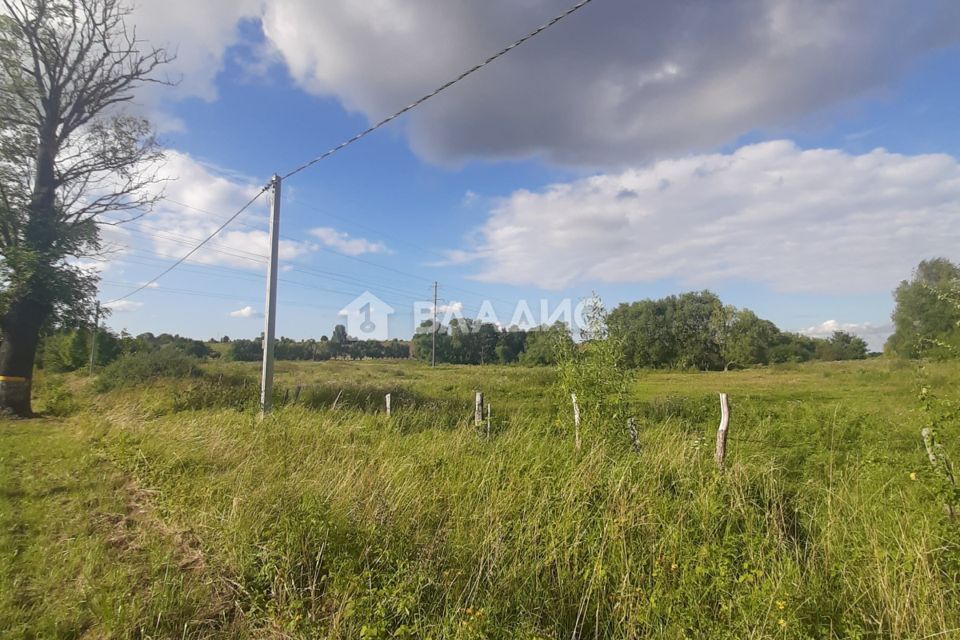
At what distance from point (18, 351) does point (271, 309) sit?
8170 millimetres

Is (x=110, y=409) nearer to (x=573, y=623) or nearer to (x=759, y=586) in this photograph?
(x=573, y=623)

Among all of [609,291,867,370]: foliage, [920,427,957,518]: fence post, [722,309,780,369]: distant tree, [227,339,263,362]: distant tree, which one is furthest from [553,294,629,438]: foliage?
[722,309,780,369]: distant tree

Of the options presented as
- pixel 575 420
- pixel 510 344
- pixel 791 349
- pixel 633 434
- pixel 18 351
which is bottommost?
Result: pixel 633 434

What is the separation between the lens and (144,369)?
16.3m

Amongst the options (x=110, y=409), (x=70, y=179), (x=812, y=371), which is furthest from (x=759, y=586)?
(x=812, y=371)

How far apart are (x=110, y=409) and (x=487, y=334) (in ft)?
238

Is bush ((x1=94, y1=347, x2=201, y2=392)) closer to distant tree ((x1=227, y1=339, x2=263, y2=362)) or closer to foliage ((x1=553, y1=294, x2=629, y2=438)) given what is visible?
foliage ((x1=553, y1=294, x2=629, y2=438))

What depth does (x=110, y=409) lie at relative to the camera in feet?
39.2

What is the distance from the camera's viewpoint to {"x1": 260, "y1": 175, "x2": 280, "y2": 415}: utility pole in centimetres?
1004

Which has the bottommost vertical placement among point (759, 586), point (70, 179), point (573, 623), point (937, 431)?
point (573, 623)

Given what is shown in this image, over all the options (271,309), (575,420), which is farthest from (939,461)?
(271,309)

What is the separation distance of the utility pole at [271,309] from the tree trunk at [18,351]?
740cm

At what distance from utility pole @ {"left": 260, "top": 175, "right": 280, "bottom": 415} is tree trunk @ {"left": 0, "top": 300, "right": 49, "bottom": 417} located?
7404mm

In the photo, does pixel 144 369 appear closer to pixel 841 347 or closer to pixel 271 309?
pixel 271 309
